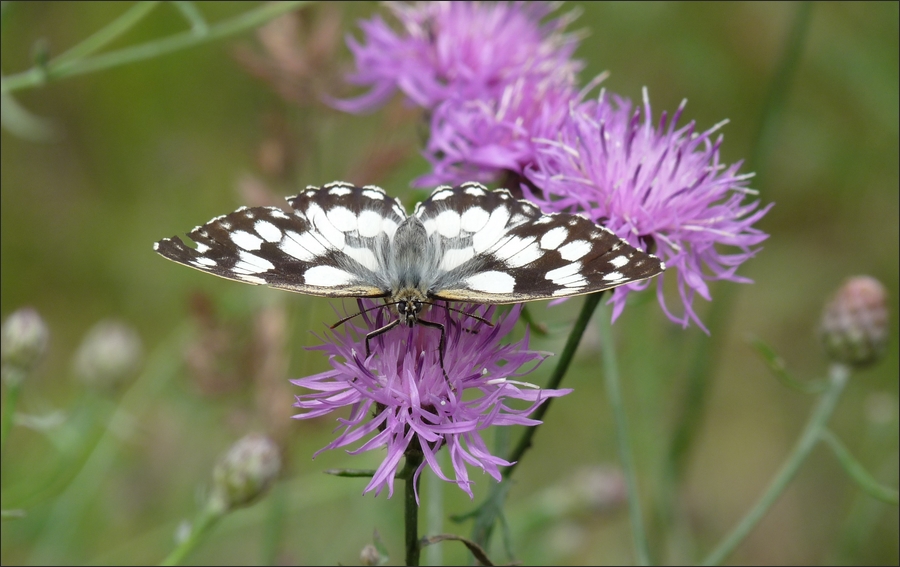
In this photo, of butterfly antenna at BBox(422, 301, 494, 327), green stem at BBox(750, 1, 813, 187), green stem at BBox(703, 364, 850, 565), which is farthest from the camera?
green stem at BBox(750, 1, 813, 187)

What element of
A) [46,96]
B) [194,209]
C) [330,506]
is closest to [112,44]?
[46,96]

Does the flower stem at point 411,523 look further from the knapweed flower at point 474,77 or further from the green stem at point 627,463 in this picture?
the knapweed flower at point 474,77

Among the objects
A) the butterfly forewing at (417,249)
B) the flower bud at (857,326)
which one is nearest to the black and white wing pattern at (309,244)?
the butterfly forewing at (417,249)

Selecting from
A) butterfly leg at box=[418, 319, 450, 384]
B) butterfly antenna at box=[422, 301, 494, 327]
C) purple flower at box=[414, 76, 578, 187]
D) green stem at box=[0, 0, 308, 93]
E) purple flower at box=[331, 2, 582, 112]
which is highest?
purple flower at box=[331, 2, 582, 112]

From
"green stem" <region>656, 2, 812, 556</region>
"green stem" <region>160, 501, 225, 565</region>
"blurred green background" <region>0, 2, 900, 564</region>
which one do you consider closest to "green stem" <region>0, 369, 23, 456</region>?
"green stem" <region>160, 501, 225, 565</region>

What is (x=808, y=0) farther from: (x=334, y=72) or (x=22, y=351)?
(x=22, y=351)

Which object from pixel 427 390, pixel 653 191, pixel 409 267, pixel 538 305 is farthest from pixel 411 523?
pixel 538 305

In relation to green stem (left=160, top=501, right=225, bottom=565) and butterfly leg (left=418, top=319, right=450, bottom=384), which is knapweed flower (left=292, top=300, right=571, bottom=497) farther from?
green stem (left=160, top=501, right=225, bottom=565)

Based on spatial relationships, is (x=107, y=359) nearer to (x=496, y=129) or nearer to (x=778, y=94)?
(x=496, y=129)
